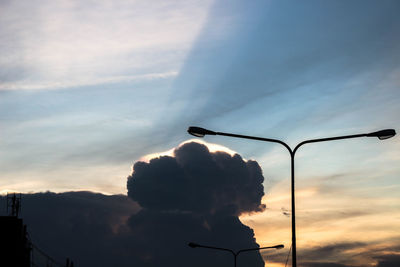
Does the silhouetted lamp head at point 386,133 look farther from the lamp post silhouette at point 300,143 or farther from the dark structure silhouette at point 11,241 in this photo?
the dark structure silhouette at point 11,241

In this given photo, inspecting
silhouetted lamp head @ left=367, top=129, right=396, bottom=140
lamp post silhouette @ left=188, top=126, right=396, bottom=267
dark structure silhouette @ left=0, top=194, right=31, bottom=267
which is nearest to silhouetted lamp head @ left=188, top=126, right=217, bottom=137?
lamp post silhouette @ left=188, top=126, right=396, bottom=267

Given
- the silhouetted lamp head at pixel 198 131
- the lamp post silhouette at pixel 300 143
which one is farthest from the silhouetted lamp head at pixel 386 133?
the silhouetted lamp head at pixel 198 131

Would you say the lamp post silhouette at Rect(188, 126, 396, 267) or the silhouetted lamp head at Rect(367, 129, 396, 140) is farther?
the silhouetted lamp head at Rect(367, 129, 396, 140)

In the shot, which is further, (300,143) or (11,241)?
(11,241)

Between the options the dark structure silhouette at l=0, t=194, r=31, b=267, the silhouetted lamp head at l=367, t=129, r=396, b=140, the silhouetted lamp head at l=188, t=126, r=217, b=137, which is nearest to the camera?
the silhouetted lamp head at l=188, t=126, r=217, b=137

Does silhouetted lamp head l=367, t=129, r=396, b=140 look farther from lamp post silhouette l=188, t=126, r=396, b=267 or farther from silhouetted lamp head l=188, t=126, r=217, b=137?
silhouetted lamp head l=188, t=126, r=217, b=137

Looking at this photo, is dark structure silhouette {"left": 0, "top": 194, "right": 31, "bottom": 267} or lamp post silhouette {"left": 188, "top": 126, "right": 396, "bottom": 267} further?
dark structure silhouette {"left": 0, "top": 194, "right": 31, "bottom": 267}

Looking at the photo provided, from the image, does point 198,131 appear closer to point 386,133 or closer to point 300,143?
point 300,143

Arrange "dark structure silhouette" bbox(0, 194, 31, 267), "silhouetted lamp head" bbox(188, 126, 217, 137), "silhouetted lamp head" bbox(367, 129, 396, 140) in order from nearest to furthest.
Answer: "silhouetted lamp head" bbox(188, 126, 217, 137) → "silhouetted lamp head" bbox(367, 129, 396, 140) → "dark structure silhouette" bbox(0, 194, 31, 267)

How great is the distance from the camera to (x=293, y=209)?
25.5 meters

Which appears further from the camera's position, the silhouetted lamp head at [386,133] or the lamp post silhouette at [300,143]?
the silhouetted lamp head at [386,133]

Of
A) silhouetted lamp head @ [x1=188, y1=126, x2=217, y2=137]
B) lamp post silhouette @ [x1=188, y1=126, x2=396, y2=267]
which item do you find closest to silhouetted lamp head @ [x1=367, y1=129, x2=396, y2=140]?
lamp post silhouette @ [x1=188, y1=126, x2=396, y2=267]

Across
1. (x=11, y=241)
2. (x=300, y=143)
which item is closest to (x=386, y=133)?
(x=300, y=143)

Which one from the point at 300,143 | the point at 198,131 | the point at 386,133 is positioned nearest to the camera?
the point at 198,131
